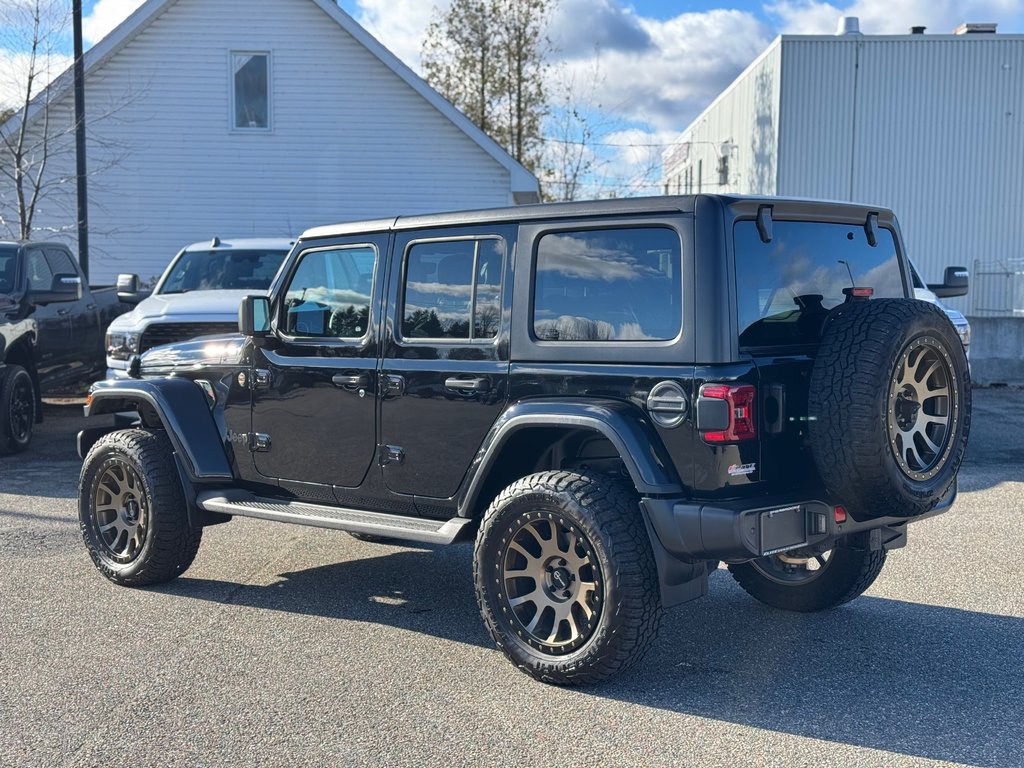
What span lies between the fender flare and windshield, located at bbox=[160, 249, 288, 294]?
22.0 ft

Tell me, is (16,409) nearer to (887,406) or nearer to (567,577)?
(567,577)

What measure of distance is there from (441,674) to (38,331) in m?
8.30

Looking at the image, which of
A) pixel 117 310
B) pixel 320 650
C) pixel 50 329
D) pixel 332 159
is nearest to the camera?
pixel 320 650

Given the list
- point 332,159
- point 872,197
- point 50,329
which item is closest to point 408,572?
point 50,329

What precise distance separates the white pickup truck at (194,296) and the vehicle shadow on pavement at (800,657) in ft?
12.1

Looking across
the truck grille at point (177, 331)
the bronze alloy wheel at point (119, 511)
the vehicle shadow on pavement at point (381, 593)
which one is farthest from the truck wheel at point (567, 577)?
the truck grille at point (177, 331)

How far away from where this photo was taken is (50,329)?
11.7m

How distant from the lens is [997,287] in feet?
67.3

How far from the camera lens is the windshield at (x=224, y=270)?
11.0 meters

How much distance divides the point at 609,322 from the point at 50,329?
881 cm

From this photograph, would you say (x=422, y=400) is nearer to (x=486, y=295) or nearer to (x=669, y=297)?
(x=486, y=295)

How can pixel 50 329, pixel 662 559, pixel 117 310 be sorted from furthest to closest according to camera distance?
pixel 117 310
pixel 50 329
pixel 662 559

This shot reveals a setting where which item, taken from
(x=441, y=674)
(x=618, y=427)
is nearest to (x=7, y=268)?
(x=441, y=674)

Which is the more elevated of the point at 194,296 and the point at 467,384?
the point at 194,296
